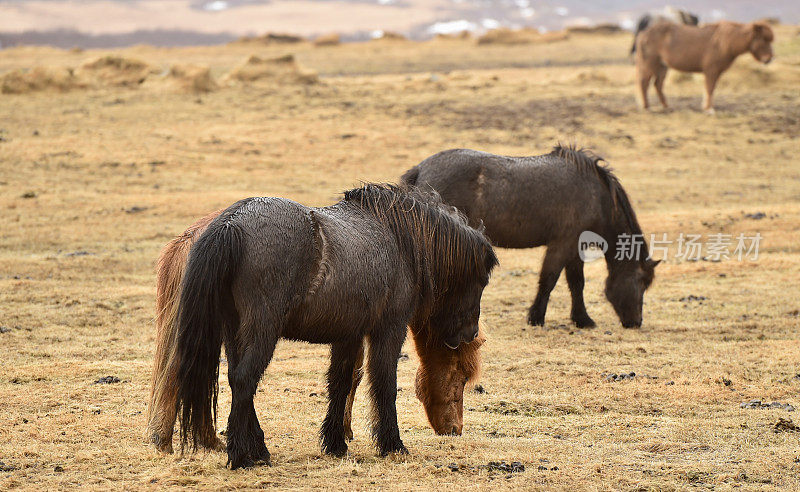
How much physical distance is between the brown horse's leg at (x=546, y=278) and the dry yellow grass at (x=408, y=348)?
0.18m

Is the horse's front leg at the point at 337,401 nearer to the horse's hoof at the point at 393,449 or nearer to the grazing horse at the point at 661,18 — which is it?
the horse's hoof at the point at 393,449

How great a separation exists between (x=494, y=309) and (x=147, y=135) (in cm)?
1418

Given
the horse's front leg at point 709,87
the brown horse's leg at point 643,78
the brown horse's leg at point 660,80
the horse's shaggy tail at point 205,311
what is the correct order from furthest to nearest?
the brown horse's leg at point 660,80, the brown horse's leg at point 643,78, the horse's front leg at point 709,87, the horse's shaggy tail at point 205,311

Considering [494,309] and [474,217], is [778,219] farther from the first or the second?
[474,217]

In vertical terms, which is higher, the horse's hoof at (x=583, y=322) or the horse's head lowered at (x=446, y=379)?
the horse's head lowered at (x=446, y=379)

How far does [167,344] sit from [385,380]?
1.26m

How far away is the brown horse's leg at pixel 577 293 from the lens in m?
9.96

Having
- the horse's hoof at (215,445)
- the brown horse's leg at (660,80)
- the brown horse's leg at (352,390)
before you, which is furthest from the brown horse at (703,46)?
the horse's hoof at (215,445)

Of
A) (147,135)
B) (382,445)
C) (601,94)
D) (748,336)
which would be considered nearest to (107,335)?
(382,445)

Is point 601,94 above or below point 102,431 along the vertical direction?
above

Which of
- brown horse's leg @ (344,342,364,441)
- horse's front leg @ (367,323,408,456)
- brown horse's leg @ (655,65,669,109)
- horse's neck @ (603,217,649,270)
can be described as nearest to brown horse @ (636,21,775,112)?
brown horse's leg @ (655,65,669,109)

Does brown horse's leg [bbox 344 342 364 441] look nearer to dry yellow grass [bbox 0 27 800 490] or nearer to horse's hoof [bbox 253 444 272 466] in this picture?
dry yellow grass [bbox 0 27 800 490]

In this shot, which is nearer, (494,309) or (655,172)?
(494,309)

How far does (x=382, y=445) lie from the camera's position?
17.5ft
